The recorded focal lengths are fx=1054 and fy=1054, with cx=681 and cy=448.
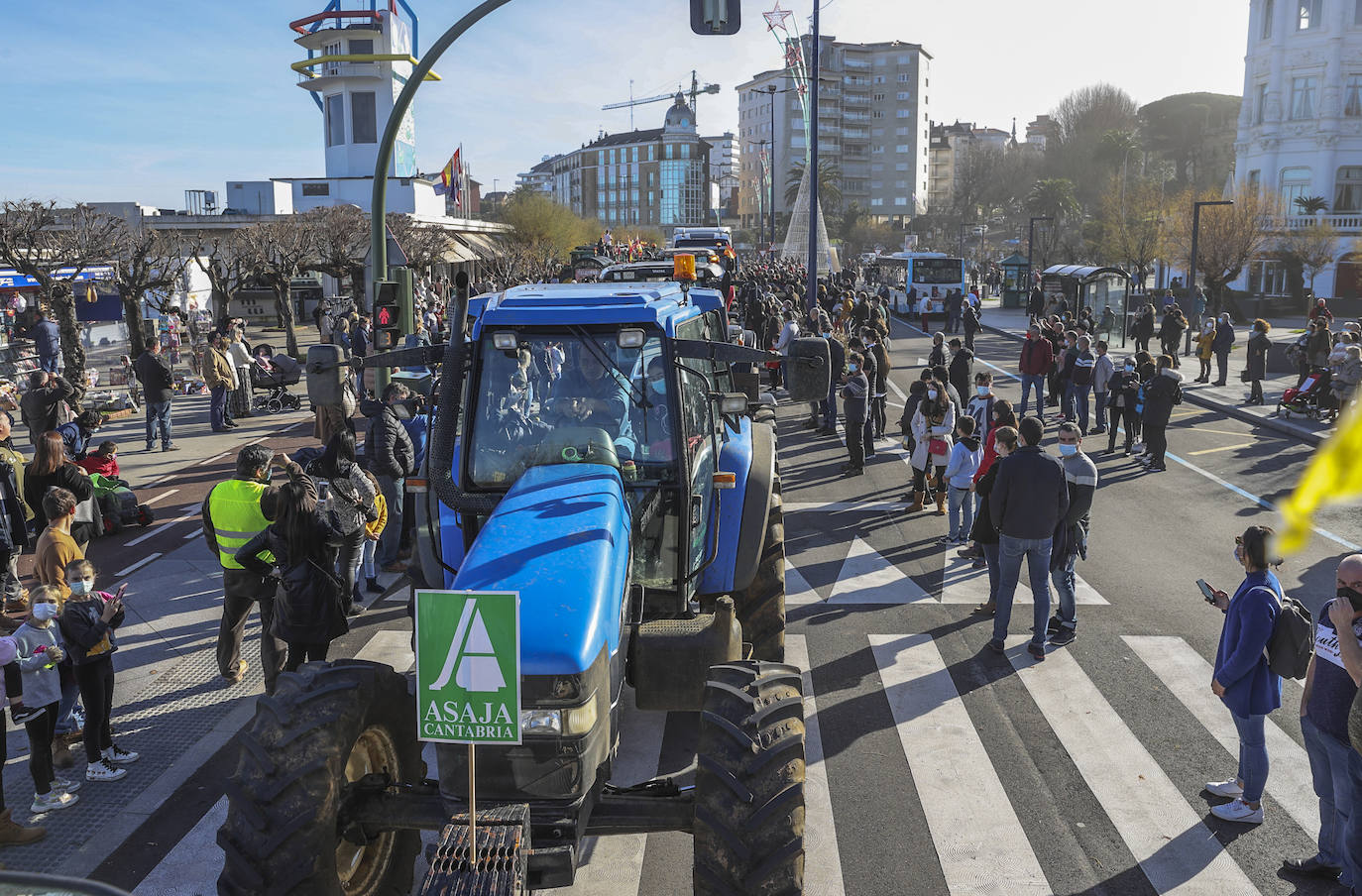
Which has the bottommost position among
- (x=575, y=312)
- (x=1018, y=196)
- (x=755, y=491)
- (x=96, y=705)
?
(x=96, y=705)

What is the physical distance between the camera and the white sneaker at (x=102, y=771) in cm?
661

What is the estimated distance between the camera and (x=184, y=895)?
5.46 m

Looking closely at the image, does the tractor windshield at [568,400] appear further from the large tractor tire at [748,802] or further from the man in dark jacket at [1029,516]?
the man in dark jacket at [1029,516]

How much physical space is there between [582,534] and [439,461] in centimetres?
135

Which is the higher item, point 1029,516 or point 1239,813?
point 1029,516

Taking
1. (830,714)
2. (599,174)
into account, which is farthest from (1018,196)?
(830,714)

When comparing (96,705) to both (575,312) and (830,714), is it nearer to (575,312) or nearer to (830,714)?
(575,312)

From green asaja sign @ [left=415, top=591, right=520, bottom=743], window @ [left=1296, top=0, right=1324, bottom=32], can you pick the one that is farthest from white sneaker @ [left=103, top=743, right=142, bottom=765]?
window @ [left=1296, top=0, right=1324, bottom=32]

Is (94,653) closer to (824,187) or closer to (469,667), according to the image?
(469,667)

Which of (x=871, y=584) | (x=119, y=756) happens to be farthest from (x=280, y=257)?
(x=119, y=756)

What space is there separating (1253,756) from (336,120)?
65.4 m

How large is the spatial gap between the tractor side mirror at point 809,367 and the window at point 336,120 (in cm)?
6318

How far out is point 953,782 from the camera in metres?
6.54

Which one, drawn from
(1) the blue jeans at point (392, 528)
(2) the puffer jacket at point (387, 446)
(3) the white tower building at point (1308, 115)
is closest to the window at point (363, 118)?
(3) the white tower building at point (1308, 115)
